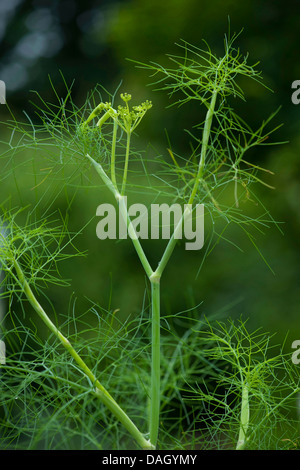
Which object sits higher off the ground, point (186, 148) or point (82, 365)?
point (186, 148)

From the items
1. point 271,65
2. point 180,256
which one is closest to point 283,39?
point 271,65

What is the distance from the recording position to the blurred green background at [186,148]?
6.24 ft

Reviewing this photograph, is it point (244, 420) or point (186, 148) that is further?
point (186, 148)

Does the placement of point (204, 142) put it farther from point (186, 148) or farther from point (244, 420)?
point (186, 148)

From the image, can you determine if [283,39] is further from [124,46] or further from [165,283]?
[165,283]

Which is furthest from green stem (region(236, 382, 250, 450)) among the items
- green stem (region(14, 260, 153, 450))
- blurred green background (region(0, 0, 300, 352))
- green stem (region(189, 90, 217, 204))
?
blurred green background (region(0, 0, 300, 352))

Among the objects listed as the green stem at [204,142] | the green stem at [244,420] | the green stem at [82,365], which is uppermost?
the green stem at [204,142]

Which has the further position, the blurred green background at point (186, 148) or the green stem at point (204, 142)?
the blurred green background at point (186, 148)

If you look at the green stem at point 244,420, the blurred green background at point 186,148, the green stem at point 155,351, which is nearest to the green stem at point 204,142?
the green stem at point 155,351

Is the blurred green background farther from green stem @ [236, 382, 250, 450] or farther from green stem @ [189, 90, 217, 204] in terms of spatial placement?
green stem @ [189, 90, 217, 204]

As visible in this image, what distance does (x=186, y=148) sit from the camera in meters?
2.08

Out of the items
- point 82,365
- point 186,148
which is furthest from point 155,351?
point 186,148

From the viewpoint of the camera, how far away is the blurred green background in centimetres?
190

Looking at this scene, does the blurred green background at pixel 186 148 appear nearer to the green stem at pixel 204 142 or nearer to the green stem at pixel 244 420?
the green stem at pixel 244 420
